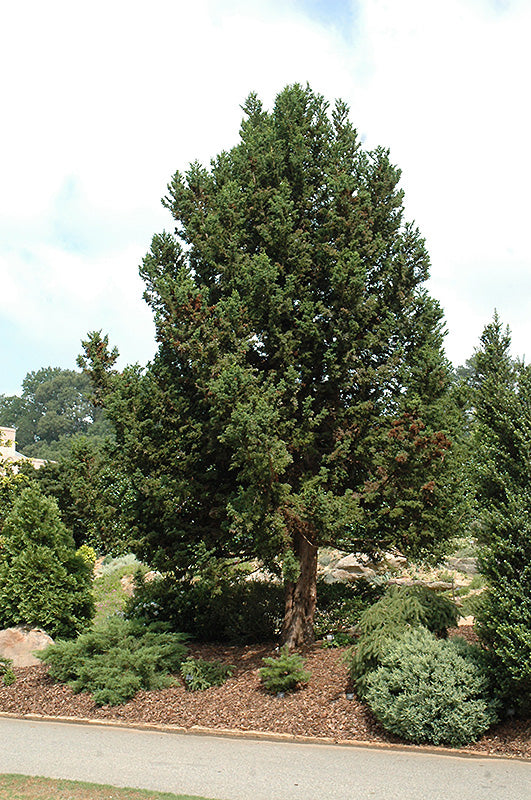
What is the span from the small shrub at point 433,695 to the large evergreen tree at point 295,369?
1969 mm

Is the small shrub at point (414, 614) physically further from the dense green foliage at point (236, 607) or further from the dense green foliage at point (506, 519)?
the dense green foliage at point (236, 607)

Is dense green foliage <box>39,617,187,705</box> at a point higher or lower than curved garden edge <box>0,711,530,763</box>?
higher

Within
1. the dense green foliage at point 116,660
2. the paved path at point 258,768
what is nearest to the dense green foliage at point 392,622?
the paved path at point 258,768

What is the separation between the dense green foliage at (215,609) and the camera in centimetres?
1109

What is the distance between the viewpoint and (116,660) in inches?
360

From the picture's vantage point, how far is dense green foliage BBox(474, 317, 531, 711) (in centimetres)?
674

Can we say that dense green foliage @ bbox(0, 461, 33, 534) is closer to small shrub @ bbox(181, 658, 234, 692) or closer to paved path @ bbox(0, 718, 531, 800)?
small shrub @ bbox(181, 658, 234, 692)

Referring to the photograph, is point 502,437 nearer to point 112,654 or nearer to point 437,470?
point 437,470

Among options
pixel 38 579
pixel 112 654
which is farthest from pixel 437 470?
pixel 38 579

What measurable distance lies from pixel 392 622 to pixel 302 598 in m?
2.35

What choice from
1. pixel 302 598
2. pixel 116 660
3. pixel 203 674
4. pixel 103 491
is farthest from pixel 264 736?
pixel 103 491

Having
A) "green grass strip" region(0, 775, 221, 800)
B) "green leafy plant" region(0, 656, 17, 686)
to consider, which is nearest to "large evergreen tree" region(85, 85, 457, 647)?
"green leafy plant" region(0, 656, 17, 686)

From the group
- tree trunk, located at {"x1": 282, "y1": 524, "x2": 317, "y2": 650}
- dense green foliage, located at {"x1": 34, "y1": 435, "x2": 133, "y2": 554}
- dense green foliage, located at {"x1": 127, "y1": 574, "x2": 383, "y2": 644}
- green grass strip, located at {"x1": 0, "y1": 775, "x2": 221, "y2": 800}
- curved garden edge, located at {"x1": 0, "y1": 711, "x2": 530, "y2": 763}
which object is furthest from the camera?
dense green foliage, located at {"x1": 127, "y1": 574, "x2": 383, "y2": 644}

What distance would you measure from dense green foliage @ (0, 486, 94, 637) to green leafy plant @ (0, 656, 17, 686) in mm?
641
